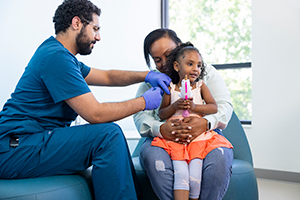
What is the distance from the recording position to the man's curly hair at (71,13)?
151 cm

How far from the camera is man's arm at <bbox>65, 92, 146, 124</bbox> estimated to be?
130 centimetres

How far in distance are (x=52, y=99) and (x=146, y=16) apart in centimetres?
264

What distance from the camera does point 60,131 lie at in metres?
1.32

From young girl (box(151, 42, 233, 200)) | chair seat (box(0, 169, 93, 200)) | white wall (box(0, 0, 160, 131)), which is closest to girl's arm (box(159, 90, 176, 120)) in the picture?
young girl (box(151, 42, 233, 200))

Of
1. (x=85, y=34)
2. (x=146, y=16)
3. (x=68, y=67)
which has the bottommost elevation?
(x=68, y=67)

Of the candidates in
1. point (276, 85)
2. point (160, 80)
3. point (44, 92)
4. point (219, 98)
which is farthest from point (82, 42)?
point (276, 85)

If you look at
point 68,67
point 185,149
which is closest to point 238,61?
point 185,149

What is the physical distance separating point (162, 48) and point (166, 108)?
0.43 meters

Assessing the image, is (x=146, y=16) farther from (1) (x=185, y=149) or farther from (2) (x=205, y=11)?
(1) (x=185, y=149)

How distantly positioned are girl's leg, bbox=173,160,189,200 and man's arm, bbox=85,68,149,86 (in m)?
0.76

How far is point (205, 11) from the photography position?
376cm

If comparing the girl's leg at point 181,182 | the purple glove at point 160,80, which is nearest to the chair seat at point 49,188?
the girl's leg at point 181,182

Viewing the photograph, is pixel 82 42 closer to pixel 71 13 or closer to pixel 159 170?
pixel 71 13

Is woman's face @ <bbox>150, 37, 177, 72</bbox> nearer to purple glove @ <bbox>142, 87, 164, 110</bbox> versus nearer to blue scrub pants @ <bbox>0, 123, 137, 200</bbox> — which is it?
purple glove @ <bbox>142, 87, 164, 110</bbox>
